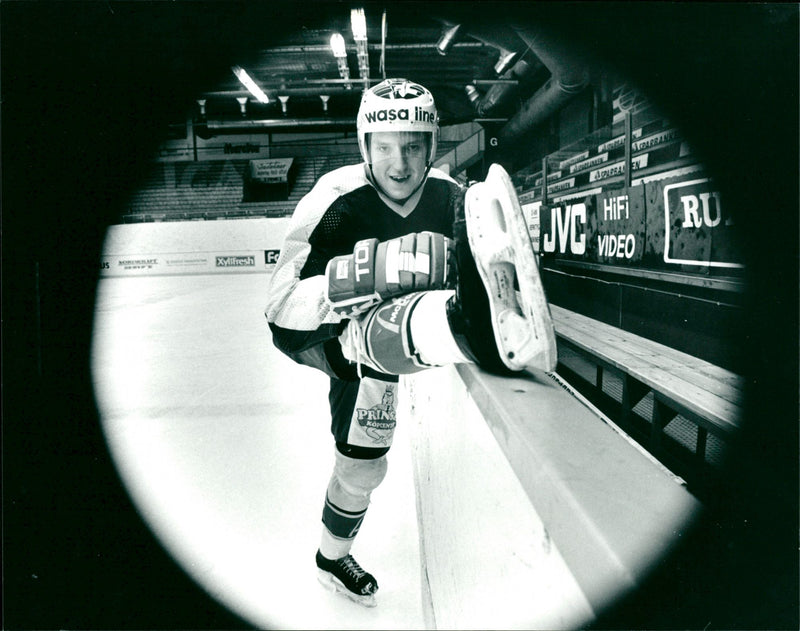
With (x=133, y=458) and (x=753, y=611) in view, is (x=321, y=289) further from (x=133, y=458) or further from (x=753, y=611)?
(x=133, y=458)

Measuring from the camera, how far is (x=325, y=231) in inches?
39.6

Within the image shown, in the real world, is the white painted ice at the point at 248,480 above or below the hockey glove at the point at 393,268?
below

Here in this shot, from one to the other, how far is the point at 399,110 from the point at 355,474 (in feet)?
2.51

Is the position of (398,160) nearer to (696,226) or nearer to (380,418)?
(380,418)

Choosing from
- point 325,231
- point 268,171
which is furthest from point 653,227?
point 268,171

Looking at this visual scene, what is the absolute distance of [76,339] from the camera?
914 mm

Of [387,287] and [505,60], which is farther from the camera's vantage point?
[505,60]

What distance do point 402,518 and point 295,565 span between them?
0.33 meters

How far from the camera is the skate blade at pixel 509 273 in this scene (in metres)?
0.61

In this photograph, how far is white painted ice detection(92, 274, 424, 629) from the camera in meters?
1.12

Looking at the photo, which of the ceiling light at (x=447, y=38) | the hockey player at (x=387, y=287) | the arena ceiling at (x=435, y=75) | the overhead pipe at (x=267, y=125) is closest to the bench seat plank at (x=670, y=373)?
the hockey player at (x=387, y=287)

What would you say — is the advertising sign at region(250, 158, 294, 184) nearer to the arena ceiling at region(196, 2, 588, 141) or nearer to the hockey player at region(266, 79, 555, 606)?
the arena ceiling at region(196, 2, 588, 141)

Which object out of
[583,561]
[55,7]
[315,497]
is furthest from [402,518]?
[55,7]

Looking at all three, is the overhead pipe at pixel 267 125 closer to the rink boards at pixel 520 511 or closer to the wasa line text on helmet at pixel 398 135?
the wasa line text on helmet at pixel 398 135
